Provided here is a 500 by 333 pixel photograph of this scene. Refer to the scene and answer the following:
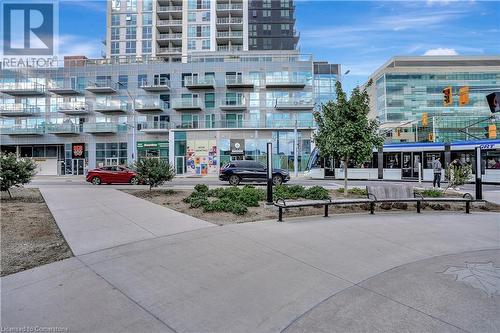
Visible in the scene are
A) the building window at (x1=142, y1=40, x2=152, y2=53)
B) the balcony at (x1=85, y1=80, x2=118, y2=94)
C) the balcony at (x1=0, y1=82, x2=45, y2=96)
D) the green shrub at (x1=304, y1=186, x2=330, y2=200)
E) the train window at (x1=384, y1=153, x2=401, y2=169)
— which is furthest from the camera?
the building window at (x1=142, y1=40, x2=152, y2=53)

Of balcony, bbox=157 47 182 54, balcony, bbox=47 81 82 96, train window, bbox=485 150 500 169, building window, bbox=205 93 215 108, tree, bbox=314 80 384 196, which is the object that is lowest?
train window, bbox=485 150 500 169

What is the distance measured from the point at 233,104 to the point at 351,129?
3555 cm

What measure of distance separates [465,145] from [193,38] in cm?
5811

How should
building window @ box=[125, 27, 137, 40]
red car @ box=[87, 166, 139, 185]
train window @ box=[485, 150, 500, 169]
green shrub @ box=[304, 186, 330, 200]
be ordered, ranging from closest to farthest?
1. green shrub @ box=[304, 186, 330, 200]
2. train window @ box=[485, 150, 500, 169]
3. red car @ box=[87, 166, 139, 185]
4. building window @ box=[125, 27, 137, 40]

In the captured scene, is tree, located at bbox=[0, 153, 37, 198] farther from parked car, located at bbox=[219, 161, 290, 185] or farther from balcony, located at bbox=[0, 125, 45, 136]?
balcony, located at bbox=[0, 125, 45, 136]

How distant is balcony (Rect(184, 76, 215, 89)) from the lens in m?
48.2

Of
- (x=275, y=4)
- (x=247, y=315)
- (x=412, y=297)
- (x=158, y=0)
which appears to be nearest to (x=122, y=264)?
(x=247, y=315)

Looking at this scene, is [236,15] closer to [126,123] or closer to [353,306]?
[126,123]

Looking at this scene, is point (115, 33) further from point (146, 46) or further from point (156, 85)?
point (156, 85)

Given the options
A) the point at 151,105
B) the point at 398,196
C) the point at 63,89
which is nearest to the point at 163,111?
the point at 151,105

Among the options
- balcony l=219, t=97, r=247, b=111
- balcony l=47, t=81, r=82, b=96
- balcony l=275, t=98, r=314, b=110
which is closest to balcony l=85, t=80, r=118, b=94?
balcony l=47, t=81, r=82, b=96

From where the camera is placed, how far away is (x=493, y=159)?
23.3 metres

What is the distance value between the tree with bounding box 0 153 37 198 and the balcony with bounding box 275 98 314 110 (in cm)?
3668

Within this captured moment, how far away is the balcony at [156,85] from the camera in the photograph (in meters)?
49.2
